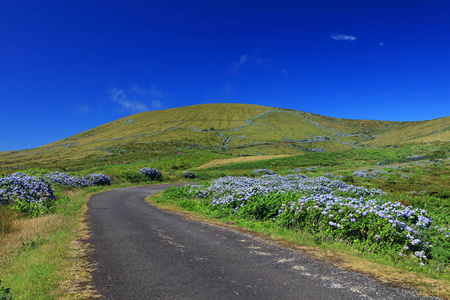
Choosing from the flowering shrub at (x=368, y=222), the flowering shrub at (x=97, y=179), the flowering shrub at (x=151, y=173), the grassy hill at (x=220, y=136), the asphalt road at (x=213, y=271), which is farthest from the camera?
the grassy hill at (x=220, y=136)

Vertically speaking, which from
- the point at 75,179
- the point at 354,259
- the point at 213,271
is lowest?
the point at 354,259

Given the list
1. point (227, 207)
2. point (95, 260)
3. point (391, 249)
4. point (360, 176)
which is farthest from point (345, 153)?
point (95, 260)

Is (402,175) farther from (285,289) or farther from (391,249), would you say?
(285,289)

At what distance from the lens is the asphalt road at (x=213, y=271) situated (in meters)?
4.91

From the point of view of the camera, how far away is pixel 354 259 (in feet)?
22.2

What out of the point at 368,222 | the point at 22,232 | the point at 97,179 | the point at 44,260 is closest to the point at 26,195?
the point at 22,232

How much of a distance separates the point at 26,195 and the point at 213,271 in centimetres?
1502

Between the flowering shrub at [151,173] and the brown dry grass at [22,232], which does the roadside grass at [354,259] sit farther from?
the flowering shrub at [151,173]

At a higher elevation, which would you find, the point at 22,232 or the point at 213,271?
the point at 22,232

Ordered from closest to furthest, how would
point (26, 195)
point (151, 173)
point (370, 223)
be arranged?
point (370, 223), point (26, 195), point (151, 173)

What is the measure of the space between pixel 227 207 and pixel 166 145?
98.5 metres

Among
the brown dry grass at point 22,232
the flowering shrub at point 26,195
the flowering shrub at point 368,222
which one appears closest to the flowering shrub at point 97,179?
the flowering shrub at point 26,195

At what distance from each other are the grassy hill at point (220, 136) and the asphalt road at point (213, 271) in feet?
243

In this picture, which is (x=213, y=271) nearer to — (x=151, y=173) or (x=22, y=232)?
(x=22, y=232)
